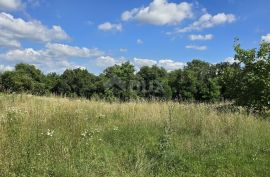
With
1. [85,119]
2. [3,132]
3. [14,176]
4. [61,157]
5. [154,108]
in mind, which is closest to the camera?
[14,176]

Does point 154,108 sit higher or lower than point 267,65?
lower

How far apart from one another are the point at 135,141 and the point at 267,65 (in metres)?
8.76

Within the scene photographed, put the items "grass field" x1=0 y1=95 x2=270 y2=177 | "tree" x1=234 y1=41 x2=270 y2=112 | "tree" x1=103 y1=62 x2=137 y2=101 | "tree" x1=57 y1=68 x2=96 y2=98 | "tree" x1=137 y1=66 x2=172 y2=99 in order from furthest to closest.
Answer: "tree" x1=57 y1=68 x2=96 y2=98 → "tree" x1=137 y1=66 x2=172 y2=99 → "tree" x1=103 y1=62 x2=137 y2=101 → "tree" x1=234 y1=41 x2=270 y2=112 → "grass field" x1=0 y1=95 x2=270 y2=177

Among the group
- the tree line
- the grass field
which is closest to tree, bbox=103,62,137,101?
the tree line

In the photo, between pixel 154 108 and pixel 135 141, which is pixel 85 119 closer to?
pixel 135 141

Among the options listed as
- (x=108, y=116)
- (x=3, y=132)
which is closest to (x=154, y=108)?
(x=108, y=116)

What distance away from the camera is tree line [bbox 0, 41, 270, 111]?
1614 cm

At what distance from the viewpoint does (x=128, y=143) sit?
9.62m

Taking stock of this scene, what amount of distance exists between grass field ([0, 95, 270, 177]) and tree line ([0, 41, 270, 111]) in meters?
3.53

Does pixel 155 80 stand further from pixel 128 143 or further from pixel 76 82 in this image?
pixel 128 143

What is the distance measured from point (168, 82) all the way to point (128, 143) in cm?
6881

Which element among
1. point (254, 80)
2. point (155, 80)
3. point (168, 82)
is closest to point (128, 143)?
point (254, 80)

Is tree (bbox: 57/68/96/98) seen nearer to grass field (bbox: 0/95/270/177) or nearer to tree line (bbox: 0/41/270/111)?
tree line (bbox: 0/41/270/111)

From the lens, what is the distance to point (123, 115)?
1288cm
